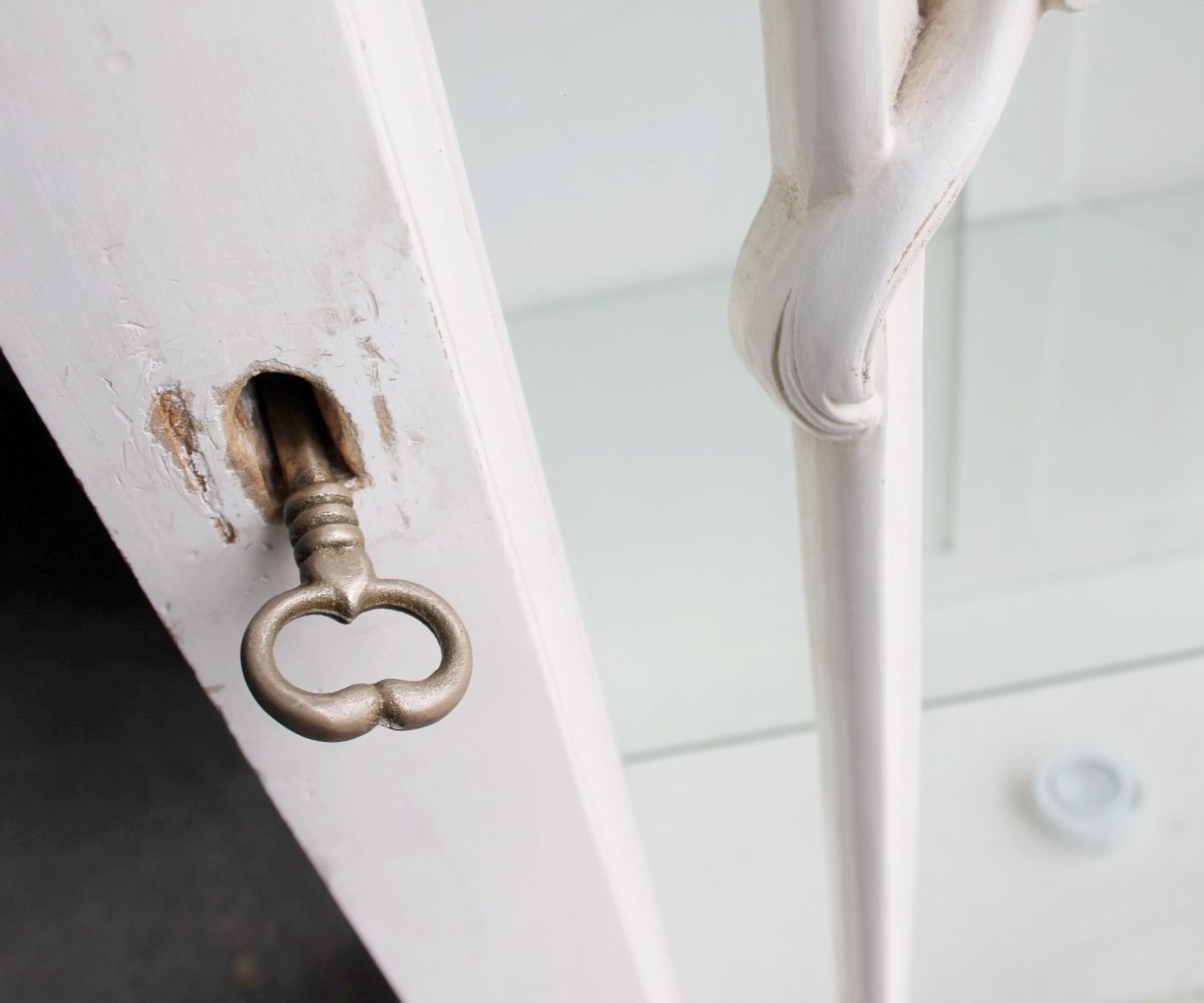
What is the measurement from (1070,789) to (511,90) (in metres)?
0.64

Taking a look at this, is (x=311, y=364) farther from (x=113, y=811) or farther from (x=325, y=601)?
(x=113, y=811)

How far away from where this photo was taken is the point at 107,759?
0.85 feet

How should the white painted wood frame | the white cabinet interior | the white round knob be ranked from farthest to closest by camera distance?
the white round knob
the white cabinet interior
the white painted wood frame

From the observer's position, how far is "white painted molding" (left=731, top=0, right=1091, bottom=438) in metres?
0.15

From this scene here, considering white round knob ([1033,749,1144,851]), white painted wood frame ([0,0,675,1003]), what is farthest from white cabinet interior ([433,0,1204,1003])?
white painted wood frame ([0,0,675,1003])

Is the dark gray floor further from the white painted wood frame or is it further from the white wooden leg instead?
the white wooden leg

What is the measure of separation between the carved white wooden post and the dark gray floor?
179 millimetres

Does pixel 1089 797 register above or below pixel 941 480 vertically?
below

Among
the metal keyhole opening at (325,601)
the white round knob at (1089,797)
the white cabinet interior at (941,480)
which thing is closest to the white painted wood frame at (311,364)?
the metal keyhole opening at (325,601)

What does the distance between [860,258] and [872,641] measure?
0.43 ft

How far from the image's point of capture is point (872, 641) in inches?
10.2

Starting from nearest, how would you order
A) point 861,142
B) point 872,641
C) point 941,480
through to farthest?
point 861,142, point 872,641, point 941,480

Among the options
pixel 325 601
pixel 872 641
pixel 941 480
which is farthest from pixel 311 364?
pixel 941 480

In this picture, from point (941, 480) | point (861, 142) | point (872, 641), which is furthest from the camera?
point (941, 480)
